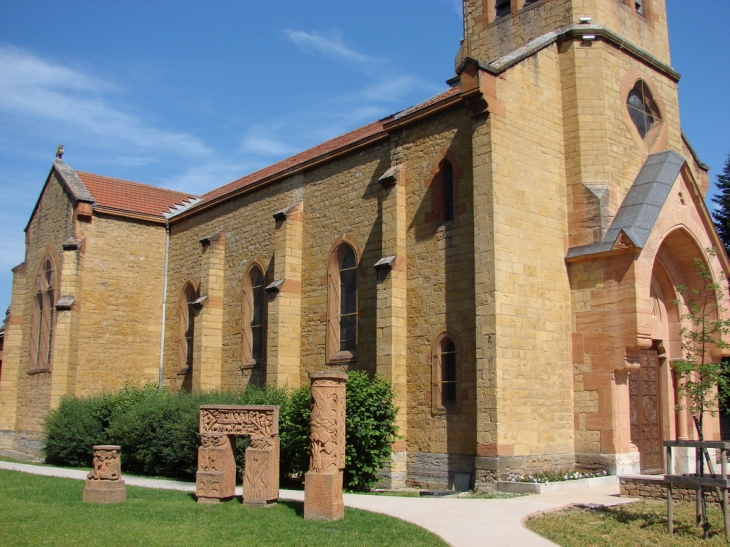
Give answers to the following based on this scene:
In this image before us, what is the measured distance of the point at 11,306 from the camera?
30.6 meters

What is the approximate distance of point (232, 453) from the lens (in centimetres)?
1277

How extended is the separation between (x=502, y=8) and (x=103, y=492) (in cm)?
1562

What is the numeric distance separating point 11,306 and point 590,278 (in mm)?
24500

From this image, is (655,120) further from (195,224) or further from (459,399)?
(195,224)

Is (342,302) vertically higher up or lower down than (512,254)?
lower down

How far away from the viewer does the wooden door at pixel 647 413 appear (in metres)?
16.7

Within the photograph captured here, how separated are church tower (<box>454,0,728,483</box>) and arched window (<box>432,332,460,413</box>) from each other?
1269mm

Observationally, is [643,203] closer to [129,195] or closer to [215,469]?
[215,469]

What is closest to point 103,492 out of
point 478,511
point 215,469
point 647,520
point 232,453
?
point 215,469

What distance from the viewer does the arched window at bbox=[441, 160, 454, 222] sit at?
55.9ft

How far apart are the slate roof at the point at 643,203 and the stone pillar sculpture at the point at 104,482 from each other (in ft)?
34.5

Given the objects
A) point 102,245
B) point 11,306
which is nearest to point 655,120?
point 102,245

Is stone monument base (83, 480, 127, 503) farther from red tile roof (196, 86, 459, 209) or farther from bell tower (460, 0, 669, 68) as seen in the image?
bell tower (460, 0, 669, 68)

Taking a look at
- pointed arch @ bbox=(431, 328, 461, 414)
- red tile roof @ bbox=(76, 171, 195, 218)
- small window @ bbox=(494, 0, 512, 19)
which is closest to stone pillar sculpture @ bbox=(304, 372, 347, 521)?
pointed arch @ bbox=(431, 328, 461, 414)
